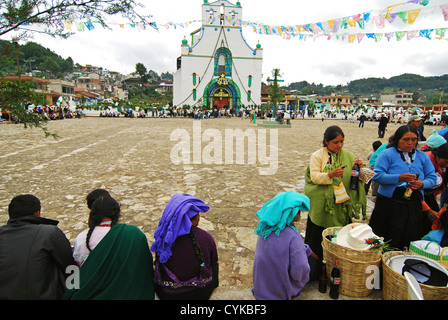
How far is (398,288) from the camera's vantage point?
2.22 metres

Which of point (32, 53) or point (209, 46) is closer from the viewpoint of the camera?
point (209, 46)

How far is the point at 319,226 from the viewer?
3.05 metres

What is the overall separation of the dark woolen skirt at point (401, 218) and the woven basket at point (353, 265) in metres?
0.64

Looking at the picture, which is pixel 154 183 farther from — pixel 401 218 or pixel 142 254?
pixel 401 218

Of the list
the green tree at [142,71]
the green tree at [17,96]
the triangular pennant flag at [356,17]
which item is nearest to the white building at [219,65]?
the triangular pennant flag at [356,17]

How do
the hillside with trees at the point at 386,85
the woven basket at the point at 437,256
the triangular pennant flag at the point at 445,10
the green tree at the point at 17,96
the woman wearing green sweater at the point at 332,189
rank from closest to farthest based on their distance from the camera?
the woven basket at the point at 437,256
the woman wearing green sweater at the point at 332,189
the green tree at the point at 17,96
the triangular pennant flag at the point at 445,10
the hillside with trees at the point at 386,85

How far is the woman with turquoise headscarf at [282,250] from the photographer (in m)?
2.25

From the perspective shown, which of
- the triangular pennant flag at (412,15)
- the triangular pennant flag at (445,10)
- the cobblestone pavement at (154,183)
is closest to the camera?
the cobblestone pavement at (154,183)

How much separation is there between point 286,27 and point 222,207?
11.1 m

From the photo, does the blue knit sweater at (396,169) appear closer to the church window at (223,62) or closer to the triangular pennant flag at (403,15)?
the triangular pennant flag at (403,15)

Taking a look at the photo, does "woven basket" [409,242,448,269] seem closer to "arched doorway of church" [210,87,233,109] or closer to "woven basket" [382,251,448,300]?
"woven basket" [382,251,448,300]

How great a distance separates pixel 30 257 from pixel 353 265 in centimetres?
A: 260
